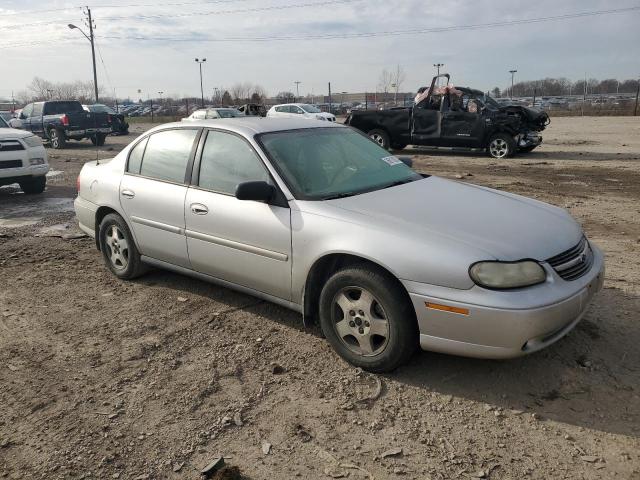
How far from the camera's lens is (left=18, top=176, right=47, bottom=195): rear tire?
10.0 meters

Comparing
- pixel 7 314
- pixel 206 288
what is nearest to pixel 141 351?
pixel 206 288

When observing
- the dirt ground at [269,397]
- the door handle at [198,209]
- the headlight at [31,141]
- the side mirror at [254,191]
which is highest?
the headlight at [31,141]

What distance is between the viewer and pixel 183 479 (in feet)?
8.32

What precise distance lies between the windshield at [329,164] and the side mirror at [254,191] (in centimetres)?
18

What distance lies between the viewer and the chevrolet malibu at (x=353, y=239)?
3006 millimetres

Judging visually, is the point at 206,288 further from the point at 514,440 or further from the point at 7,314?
the point at 514,440

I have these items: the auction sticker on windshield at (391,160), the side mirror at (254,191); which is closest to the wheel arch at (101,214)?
the side mirror at (254,191)

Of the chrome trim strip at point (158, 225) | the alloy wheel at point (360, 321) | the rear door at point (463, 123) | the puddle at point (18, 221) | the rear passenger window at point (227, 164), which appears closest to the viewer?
the alloy wheel at point (360, 321)

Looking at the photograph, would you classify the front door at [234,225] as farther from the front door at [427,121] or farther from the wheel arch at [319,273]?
the front door at [427,121]

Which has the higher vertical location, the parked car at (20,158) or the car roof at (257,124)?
the car roof at (257,124)

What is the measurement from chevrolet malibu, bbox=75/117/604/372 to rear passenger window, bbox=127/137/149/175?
0.6 inches

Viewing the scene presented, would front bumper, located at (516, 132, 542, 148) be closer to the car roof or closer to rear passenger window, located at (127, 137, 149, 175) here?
the car roof

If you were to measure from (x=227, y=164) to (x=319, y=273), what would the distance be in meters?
1.21

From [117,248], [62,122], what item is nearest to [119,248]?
[117,248]
